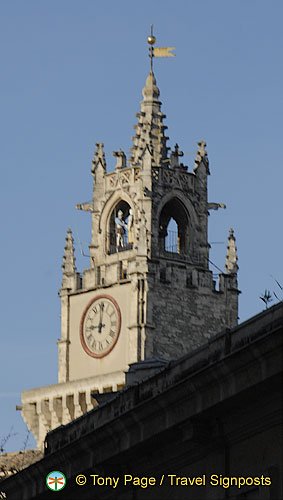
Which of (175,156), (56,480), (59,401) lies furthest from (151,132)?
(56,480)

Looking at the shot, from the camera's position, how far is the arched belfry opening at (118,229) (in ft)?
374

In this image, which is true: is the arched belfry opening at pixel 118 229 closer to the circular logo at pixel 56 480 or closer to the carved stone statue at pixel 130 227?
the carved stone statue at pixel 130 227

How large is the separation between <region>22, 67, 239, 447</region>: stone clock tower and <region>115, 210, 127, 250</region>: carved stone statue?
0.05 meters

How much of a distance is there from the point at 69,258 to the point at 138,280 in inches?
273

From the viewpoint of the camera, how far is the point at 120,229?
114 metres

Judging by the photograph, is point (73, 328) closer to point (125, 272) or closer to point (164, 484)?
point (125, 272)

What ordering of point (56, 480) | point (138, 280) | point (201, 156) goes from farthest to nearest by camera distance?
1. point (201, 156)
2. point (138, 280)
3. point (56, 480)

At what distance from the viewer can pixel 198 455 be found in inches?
1785

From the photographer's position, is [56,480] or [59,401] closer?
[56,480]

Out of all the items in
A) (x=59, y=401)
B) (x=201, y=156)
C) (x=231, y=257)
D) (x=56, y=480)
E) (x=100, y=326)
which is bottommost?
(x=56, y=480)

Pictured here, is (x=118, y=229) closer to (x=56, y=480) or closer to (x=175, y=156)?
(x=175, y=156)

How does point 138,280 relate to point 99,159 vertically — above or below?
below

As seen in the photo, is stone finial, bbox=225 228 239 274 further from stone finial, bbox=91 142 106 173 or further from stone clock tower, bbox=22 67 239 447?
stone finial, bbox=91 142 106 173

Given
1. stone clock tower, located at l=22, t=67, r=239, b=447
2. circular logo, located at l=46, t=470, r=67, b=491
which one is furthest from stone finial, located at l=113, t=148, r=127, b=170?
circular logo, located at l=46, t=470, r=67, b=491
